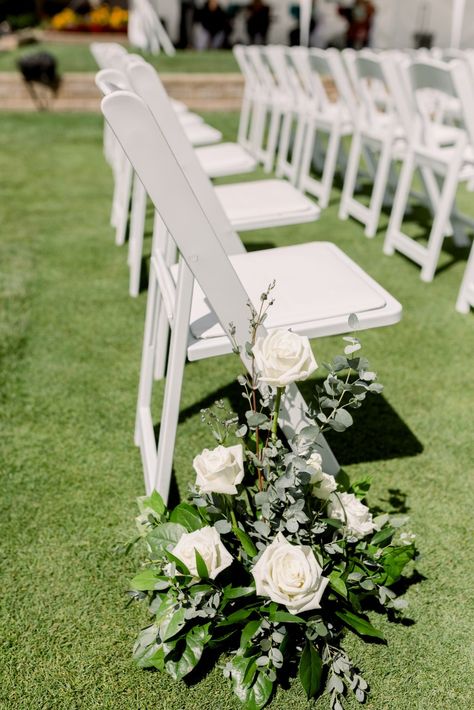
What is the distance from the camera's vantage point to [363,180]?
17.9 ft

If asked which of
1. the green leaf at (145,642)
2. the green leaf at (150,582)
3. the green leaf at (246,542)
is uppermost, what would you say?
the green leaf at (246,542)

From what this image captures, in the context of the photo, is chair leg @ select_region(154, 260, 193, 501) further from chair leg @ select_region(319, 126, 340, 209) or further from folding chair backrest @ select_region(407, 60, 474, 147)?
chair leg @ select_region(319, 126, 340, 209)

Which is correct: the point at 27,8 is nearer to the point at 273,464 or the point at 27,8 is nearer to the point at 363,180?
the point at 363,180

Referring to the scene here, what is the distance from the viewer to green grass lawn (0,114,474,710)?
1350 mm

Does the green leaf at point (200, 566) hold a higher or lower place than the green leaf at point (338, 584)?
higher

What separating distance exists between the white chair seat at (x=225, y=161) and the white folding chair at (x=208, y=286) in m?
1.20

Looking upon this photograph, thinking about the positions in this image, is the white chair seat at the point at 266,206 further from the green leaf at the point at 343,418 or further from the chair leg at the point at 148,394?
the green leaf at the point at 343,418

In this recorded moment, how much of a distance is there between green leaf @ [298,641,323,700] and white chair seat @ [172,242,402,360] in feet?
2.17

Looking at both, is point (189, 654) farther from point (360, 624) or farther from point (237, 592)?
point (360, 624)

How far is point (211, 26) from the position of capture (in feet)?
41.4

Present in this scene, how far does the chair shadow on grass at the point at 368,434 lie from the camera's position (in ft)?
6.61

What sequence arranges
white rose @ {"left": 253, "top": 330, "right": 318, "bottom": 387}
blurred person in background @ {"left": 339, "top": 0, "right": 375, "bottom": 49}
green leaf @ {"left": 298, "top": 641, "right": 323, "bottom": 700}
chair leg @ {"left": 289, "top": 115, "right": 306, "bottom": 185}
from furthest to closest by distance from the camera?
blurred person in background @ {"left": 339, "top": 0, "right": 375, "bottom": 49} < chair leg @ {"left": 289, "top": 115, "right": 306, "bottom": 185} < green leaf @ {"left": 298, "top": 641, "right": 323, "bottom": 700} < white rose @ {"left": 253, "top": 330, "right": 318, "bottom": 387}

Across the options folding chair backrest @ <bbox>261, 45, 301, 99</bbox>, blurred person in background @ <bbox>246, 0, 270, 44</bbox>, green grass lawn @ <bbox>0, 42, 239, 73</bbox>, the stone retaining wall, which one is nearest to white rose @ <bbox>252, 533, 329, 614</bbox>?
folding chair backrest @ <bbox>261, 45, 301, 99</bbox>

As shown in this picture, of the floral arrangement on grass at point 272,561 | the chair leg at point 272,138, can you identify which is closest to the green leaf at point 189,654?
the floral arrangement on grass at point 272,561
